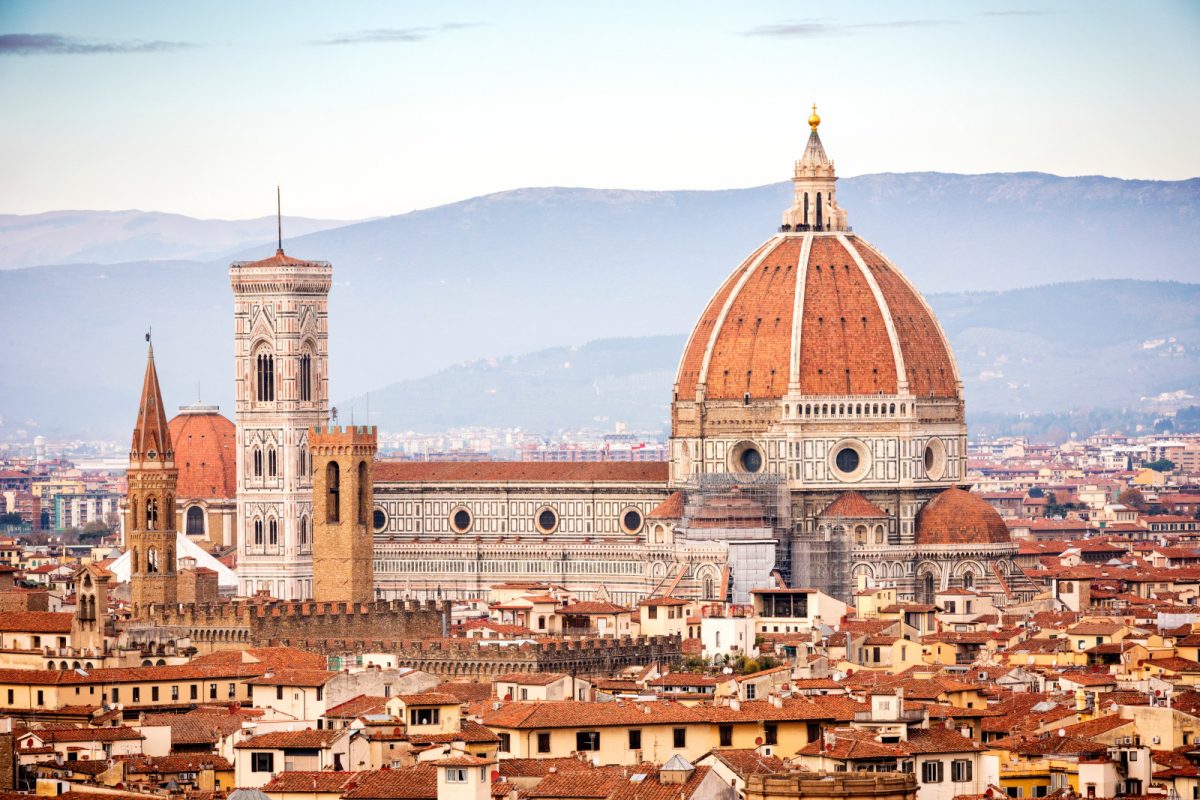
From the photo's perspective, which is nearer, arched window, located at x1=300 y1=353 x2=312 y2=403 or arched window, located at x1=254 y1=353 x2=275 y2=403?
arched window, located at x1=254 y1=353 x2=275 y2=403

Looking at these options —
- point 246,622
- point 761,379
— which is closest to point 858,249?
point 761,379

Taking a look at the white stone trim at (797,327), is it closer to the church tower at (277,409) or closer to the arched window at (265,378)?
the church tower at (277,409)

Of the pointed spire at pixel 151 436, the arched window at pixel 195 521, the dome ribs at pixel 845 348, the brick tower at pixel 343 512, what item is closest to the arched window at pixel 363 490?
the brick tower at pixel 343 512

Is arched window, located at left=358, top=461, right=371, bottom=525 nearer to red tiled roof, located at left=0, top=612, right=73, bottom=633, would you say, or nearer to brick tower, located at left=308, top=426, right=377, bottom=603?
brick tower, located at left=308, top=426, right=377, bottom=603

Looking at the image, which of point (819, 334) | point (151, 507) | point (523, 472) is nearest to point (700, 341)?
point (819, 334)

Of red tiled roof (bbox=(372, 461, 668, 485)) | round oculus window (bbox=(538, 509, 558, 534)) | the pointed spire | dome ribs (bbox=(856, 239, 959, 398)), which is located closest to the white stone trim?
dome ribs (bbox=(856, 239, 959, 398))

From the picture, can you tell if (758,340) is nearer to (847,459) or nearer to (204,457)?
(847,459)
